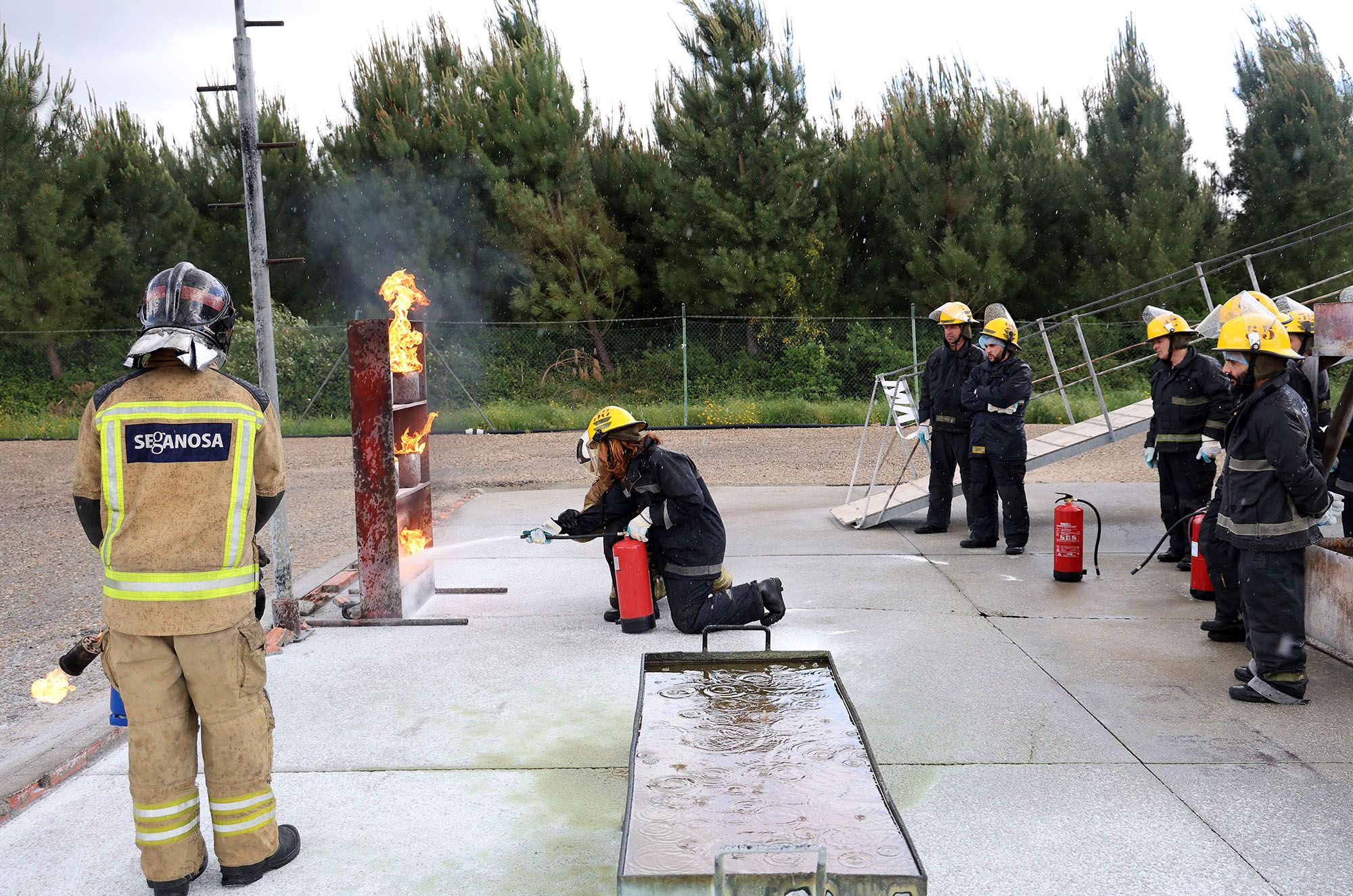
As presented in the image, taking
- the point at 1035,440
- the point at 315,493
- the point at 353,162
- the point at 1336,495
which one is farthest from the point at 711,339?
the point at 1336,495

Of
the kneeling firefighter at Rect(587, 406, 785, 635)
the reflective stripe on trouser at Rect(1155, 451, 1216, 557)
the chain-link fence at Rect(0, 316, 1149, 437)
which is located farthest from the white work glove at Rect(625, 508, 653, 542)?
the chain-link fence at Rect(0, 316, 1149, 437)

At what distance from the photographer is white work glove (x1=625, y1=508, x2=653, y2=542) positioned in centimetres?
604

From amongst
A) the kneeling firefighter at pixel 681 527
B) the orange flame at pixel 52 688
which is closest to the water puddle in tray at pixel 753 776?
the kneeling firefighter at pixel 681 527

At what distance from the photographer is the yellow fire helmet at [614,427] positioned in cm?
596

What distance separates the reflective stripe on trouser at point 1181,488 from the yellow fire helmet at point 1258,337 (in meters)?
2.70

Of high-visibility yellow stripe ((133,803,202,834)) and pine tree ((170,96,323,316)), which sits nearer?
high-visibility yellow stripe ((133,803,202,834))

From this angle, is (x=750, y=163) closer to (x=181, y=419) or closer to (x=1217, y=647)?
(x=1217, y=647)

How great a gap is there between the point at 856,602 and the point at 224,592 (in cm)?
436

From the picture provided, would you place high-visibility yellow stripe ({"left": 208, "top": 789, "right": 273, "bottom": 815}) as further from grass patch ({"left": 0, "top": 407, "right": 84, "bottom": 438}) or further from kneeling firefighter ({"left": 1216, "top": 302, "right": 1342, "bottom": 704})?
grass patch ({"left": 0, "top": 407, "right": 84, "bottom": 438})

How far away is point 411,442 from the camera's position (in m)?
6.58

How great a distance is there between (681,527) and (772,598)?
65 cm

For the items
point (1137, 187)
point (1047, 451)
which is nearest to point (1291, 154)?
point (1137, 187)

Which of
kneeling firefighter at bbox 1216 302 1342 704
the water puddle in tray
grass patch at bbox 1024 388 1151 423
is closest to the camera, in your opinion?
the water puddle in tray

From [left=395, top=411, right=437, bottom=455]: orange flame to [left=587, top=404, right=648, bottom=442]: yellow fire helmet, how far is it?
1086 millimetres
